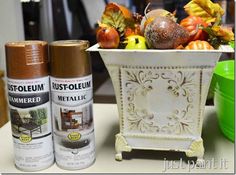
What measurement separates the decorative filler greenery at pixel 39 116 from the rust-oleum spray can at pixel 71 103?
0.02m

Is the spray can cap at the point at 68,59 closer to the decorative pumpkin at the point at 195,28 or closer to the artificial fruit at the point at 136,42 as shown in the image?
the artificial fruit at the point at 136,42

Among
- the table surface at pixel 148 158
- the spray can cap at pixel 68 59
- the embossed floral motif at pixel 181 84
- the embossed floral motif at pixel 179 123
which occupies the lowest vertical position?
the table surface at pixel 148 158

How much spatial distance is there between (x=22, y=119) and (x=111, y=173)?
0.58 ft

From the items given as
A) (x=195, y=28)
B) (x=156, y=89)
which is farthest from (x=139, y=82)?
(x=195, y=28)

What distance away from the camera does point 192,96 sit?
22.0 inches

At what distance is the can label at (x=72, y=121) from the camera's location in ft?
1.80

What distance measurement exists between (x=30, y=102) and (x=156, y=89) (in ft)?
0.69

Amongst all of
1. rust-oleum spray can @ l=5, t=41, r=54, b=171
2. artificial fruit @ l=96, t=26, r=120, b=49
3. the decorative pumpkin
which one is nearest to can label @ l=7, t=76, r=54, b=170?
rust-oleum spray can @ l=5, t=41, r=54, b=171

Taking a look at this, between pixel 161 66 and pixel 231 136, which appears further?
pixel 231 136

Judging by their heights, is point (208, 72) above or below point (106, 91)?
above

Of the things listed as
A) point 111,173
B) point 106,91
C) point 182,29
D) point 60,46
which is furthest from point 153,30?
point 106,91

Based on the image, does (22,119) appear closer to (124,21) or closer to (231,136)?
(124,21)

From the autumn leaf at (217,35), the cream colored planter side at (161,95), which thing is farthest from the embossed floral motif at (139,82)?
the autumn leaf at (217,35)

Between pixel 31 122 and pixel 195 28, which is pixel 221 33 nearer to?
pixel 195 28
